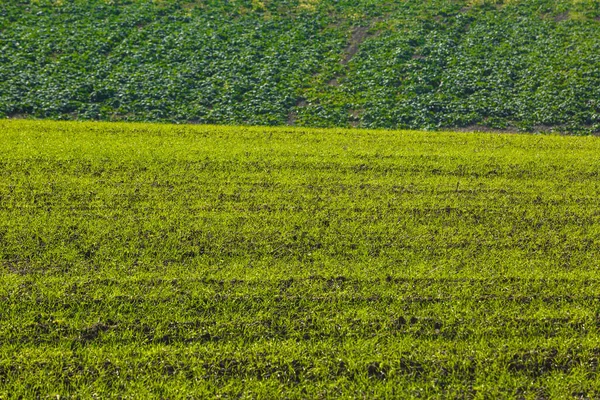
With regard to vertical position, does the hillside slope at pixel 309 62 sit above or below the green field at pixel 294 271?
below

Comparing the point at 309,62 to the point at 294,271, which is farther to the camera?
the point at 309,62

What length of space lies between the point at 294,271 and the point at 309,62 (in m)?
14.6

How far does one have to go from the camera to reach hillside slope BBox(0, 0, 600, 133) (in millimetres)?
19109

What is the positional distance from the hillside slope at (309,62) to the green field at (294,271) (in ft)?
13.0

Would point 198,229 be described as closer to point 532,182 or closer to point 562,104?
point 532,182

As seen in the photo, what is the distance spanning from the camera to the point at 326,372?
24.8ft

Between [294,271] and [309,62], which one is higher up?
[294,271]

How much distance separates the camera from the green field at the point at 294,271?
297 inches

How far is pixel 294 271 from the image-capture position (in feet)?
31.8

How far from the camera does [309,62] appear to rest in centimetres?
2272

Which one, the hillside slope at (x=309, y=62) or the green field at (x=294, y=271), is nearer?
the green field at (x=294, y=271)

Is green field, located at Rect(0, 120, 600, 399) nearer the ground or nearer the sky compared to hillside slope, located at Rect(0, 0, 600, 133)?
nearer the sky

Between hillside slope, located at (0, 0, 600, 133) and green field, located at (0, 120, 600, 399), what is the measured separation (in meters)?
3.98

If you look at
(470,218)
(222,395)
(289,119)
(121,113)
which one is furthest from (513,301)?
(121,113)
